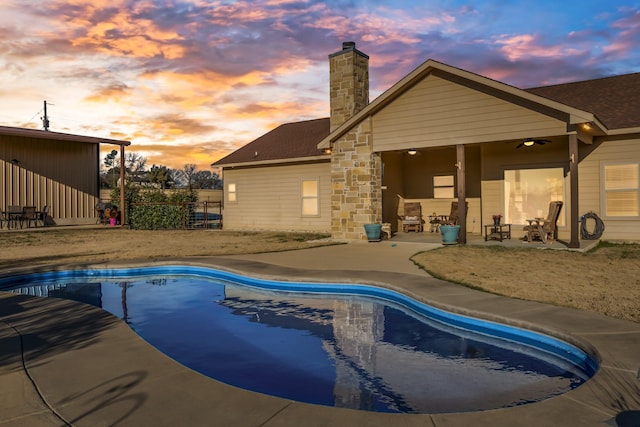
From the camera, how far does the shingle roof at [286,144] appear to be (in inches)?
790

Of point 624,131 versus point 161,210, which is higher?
point 624,131

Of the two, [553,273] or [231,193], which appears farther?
[231,193]

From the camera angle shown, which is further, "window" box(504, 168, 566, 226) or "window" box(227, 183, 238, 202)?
"window" box(227, 183, 238, 202)

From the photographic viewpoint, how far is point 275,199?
20672 mm

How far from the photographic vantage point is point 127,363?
3.99m

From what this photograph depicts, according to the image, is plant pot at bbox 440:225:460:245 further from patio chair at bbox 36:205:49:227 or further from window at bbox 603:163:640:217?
patio chair at bbox 36:205:49:227

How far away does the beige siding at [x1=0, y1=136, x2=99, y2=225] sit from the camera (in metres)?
21.9

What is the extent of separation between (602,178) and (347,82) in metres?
8.76

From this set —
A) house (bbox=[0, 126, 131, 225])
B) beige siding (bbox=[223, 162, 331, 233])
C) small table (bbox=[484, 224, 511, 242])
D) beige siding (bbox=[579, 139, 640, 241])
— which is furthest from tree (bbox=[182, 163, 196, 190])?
beige siding (bbox=[579, 139, 640, 241])

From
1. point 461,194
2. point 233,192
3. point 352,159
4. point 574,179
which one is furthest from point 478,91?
point 233,192

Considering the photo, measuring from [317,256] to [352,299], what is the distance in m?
3.88

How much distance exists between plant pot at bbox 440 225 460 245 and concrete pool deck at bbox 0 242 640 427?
21.7 feet

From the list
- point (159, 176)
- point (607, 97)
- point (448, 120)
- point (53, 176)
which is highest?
point (159, 176)

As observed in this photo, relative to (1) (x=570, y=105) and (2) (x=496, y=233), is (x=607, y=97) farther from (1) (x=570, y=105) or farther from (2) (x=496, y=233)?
(2) (x=496, y=233)
